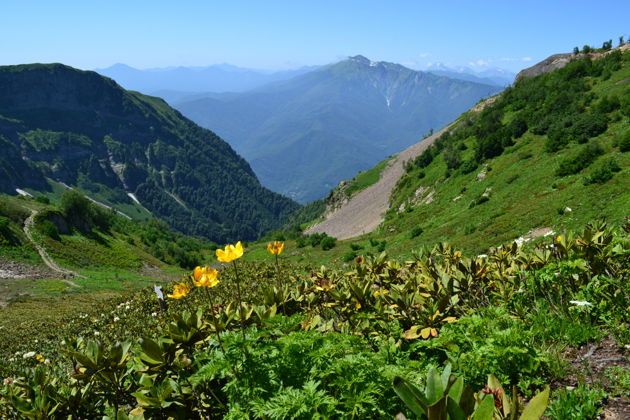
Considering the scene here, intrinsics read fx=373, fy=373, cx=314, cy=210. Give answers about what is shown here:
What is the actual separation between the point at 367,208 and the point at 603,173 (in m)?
43.6

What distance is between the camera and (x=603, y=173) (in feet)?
64.0

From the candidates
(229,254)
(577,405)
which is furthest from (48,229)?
(577,405)

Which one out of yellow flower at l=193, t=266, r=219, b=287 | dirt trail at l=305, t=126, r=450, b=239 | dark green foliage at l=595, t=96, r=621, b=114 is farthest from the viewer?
dirt trail at l=305, t=126, r=450, b=239

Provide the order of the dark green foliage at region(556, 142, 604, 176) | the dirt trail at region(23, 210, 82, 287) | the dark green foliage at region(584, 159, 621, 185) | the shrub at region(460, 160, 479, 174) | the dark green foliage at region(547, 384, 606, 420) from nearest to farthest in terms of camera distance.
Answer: the dark green foliage at region(547, 384, 606, 420), the dark green foliage at region(584, 159, 621, 185), the dark green foliage at region(556, 142, 604, 176), the dirt trail at region(23, 210, 82, 287), the shrub at region(460, 160, 479, 174)

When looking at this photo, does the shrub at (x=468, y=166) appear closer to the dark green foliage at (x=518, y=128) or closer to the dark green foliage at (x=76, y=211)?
the dark green foliage at (x=518, y=128)

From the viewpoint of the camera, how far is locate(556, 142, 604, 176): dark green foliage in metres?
22.9

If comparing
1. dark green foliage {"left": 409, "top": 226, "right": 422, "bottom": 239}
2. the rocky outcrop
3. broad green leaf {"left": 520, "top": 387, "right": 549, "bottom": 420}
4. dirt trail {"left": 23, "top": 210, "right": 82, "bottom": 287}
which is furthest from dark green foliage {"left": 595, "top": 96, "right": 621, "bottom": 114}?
dirt trail {"left": 23, "top": 210, "right": 82, "bottom": 287}

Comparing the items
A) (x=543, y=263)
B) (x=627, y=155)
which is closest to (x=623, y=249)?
(x=543, y=263)

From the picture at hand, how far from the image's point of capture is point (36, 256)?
121 ft

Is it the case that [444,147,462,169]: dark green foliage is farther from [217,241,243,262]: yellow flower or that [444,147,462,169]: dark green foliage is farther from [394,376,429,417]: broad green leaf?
[394,376,429,417]: broad green leaf

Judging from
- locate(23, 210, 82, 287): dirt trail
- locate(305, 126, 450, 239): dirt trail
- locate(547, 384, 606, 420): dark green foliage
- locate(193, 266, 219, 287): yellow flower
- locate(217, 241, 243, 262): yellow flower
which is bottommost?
locate(305, 126, 450, 239): dirt trail

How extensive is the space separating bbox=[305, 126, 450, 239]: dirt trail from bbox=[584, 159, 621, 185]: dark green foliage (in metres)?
30.7

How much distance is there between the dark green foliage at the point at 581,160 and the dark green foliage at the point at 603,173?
2681mm

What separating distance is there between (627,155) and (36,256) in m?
48.4
